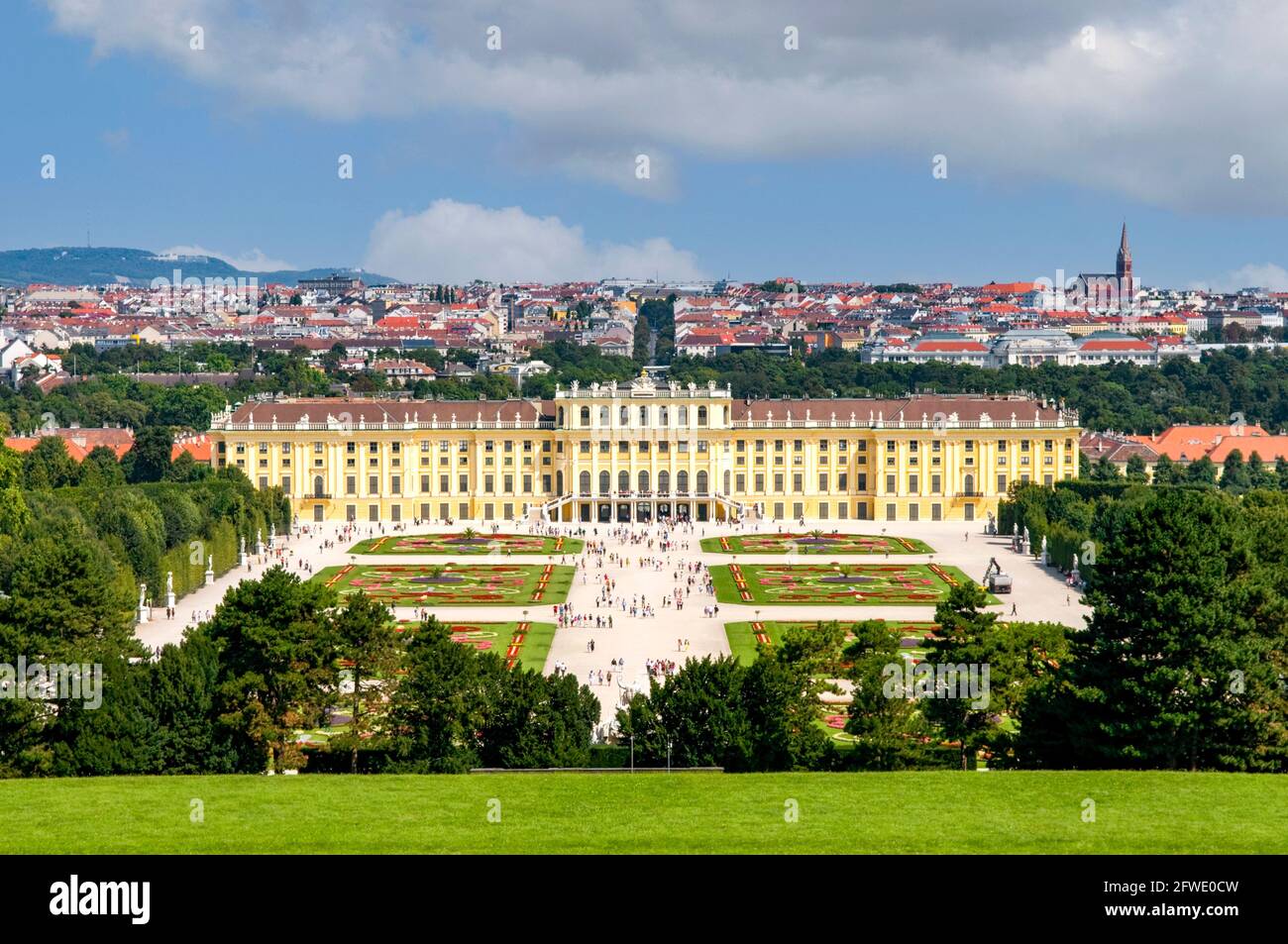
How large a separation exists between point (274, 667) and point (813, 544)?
2152 inches

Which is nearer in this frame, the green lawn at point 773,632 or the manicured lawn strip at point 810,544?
the green lawn at point 773,632

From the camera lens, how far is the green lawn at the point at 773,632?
5816 cm

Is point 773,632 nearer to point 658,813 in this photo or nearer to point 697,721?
point 697,721

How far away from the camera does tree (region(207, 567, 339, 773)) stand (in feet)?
128

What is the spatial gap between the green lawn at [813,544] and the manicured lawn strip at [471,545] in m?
7.34

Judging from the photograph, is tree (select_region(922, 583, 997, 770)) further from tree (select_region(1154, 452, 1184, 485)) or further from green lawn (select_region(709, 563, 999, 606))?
tree (select_region(1154, 452, 1184, 485))

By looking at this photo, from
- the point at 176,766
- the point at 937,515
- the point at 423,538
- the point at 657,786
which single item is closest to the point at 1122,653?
the point at 657,786

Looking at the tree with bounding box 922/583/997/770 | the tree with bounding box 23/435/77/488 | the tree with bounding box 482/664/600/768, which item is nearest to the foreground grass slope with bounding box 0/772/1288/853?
the tree with bounding box 482/664/600/768

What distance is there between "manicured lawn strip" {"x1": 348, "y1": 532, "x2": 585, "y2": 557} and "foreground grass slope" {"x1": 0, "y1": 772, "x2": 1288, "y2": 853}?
58841mm

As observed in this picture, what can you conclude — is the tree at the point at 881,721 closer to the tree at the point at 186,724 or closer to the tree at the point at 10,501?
the tree at the point at 186,724

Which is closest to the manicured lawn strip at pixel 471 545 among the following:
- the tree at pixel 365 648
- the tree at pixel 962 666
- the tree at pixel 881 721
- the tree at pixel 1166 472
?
the tree at pixel 1166 472
